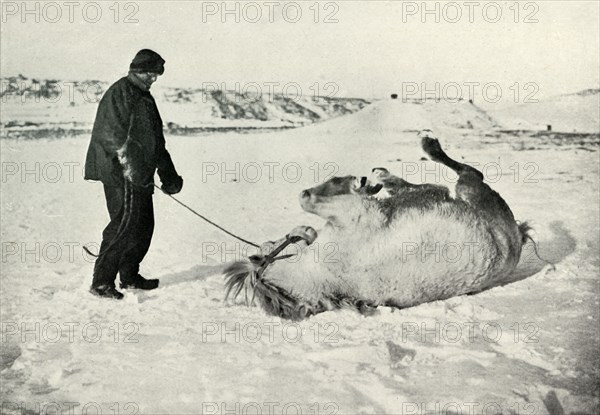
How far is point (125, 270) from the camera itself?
3.83 metres

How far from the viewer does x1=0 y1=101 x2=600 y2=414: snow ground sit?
109 inches

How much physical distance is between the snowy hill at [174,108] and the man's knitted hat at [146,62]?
1085 millimetres

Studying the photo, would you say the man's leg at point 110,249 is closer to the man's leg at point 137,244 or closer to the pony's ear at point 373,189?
the man's leg at point 137,244

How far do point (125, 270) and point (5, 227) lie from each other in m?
1.13

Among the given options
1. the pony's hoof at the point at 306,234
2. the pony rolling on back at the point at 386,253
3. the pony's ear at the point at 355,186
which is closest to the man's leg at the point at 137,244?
the pony rolling on back at the point at 386,253

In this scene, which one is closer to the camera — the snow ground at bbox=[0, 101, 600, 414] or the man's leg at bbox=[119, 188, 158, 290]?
the snow ground at bbox=[0, 101, 600, 414]

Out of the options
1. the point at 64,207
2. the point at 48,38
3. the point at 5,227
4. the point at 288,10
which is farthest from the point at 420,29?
A: the point at 5,227

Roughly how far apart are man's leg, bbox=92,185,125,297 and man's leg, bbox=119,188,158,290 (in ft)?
0.22

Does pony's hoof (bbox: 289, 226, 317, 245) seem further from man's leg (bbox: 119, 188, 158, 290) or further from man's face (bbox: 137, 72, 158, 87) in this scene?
man's face (bbox: 137, 72, 158, 87)

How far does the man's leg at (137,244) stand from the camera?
379 centimetres

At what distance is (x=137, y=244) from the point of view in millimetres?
3846

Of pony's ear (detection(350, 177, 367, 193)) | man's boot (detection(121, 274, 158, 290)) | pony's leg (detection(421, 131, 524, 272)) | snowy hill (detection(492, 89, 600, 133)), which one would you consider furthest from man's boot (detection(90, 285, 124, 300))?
snowy hill (detection(492, 89, 600, 133))

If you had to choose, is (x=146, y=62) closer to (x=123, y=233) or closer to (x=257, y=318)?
(x=123, y=233)

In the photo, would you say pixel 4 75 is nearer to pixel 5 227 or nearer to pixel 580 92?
pixel 5 227
